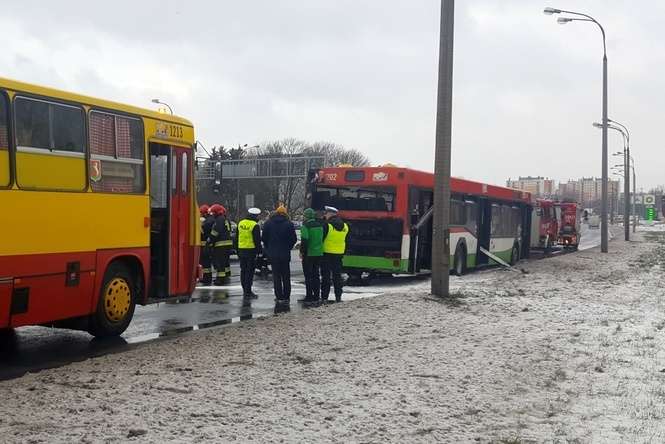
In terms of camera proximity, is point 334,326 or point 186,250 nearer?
point 334,326

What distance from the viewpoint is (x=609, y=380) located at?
673 cm

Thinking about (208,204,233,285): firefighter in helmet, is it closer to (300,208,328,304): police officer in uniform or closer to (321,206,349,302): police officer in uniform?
(300,208,328,304): police officer in uniform

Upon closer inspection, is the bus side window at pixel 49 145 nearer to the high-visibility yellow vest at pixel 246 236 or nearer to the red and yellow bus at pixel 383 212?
the high-visibility yellow vest at pixel 246 236

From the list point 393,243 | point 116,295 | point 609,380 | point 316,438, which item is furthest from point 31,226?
point 393,243

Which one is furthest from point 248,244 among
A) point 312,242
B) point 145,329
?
point 145,329

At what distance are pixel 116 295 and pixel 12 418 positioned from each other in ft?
14.3

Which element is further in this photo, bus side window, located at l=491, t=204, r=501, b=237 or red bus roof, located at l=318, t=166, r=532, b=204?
bus side window, located at l=491, t=204, r=501, b=237

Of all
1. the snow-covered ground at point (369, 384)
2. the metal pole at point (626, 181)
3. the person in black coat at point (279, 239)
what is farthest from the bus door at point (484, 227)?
the metal pole at point (626, 181)

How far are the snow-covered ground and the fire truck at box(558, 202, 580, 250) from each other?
3056 centimetres

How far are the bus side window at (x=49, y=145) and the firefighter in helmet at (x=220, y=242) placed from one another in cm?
745

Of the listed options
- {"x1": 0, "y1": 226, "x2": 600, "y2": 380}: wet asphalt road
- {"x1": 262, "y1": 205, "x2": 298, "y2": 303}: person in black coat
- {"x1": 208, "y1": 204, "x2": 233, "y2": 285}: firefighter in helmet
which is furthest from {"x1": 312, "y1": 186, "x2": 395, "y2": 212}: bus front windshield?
{"x1": 262, "y1": 205, "x2": 298, "y2": 303}: person in black coat

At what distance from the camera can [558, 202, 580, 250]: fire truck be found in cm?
3988

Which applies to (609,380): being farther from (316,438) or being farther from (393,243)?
(393,243)

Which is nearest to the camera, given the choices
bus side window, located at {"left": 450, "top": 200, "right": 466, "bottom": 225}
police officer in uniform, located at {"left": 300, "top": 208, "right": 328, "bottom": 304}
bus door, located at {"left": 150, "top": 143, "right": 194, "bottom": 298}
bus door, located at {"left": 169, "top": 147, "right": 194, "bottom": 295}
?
bus door, located at {"left": 150, "top": 143, "right": 194, "bottom": 298}
